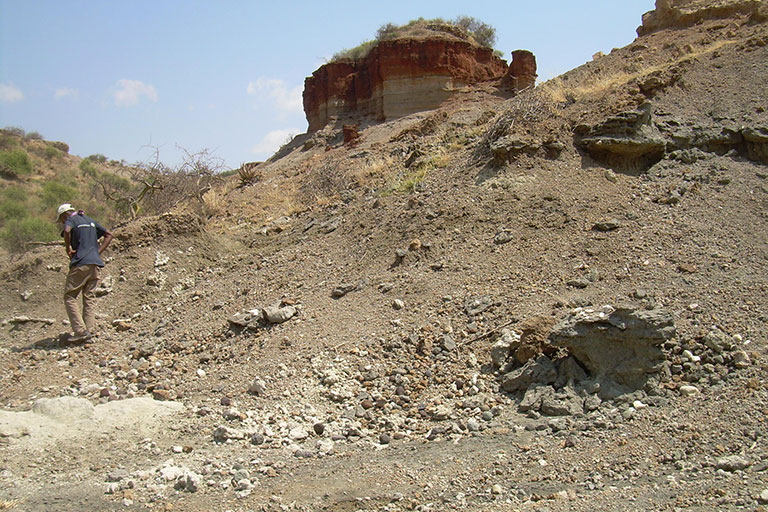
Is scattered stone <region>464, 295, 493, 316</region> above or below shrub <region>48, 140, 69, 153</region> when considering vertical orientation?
below

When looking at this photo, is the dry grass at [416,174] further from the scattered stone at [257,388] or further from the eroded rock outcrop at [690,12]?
the eroded rock outcrop at [690,12]

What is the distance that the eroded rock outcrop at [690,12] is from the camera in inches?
464

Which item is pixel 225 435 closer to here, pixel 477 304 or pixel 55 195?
pixel 477 304

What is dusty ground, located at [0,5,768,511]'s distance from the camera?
11.4 ft

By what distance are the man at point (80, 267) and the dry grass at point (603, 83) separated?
21.9ft

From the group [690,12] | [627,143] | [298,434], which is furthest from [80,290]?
[690,12]

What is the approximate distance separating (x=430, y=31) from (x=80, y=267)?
17182mm

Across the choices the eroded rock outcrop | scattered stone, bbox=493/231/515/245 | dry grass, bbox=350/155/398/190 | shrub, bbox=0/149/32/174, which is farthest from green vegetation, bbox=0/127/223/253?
the eroded rock outcrop

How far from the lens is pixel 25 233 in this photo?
1346 centimetres

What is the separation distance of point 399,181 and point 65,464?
642 cm

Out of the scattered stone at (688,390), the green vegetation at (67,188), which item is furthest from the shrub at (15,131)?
the scattered stone at (688,390)

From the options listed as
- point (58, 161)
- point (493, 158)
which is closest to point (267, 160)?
point (58, 161)

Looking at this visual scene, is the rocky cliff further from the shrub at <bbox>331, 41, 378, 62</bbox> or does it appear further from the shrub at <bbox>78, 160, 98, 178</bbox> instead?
the shrub at <bbox>78, 160, 98, 178</bbox>

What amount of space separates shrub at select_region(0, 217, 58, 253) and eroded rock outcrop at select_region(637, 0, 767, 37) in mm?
13941
